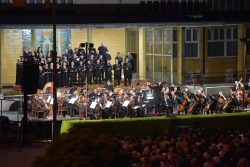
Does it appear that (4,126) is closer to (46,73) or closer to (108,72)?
(46,73)

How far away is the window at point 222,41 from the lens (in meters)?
48.5

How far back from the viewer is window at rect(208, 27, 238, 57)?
48.5m

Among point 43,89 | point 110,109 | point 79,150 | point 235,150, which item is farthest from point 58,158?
point 43,89

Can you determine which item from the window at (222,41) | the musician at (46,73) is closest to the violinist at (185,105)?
the musician at (46,73)

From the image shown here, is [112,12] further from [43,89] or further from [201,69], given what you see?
[43,89]

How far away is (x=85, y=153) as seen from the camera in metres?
14.5

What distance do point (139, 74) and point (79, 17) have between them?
620 cm

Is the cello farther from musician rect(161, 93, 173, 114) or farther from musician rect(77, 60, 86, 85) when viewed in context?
musician rect(77, 60, 86, 85)

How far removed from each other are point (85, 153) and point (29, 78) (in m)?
14.2

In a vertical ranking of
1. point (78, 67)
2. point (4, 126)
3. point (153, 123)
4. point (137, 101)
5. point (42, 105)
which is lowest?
point (4, 126)

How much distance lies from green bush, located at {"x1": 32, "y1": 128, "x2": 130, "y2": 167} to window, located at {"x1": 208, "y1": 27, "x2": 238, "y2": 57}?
34144 mm

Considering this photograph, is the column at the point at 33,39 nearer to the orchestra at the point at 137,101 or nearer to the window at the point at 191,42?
the orchestra at the point at 137,101

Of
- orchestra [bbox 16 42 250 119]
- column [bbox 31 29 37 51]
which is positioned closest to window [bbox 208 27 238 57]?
orchestra [bbox 16 42 250 119]

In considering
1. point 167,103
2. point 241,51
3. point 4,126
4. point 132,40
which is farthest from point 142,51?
point 4,126
